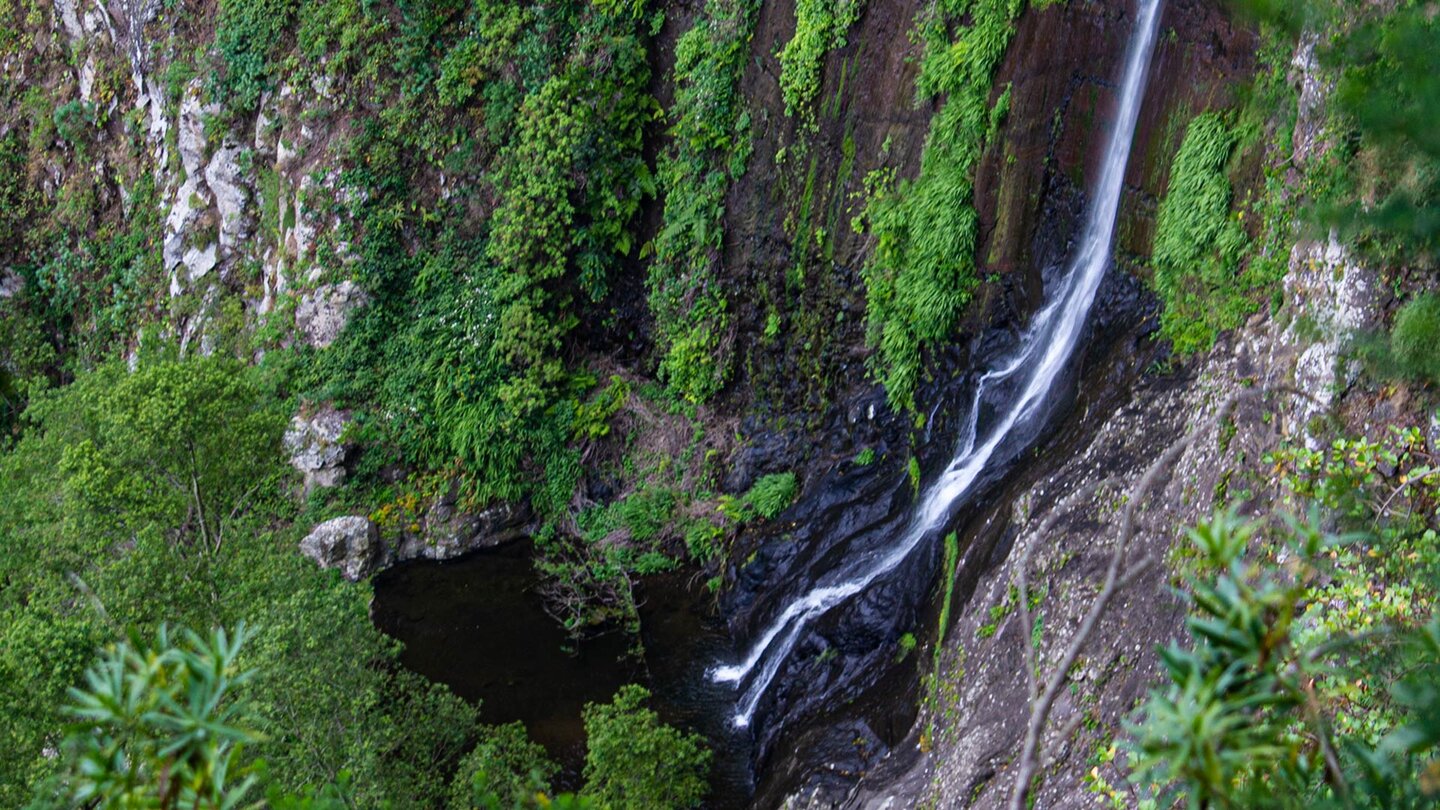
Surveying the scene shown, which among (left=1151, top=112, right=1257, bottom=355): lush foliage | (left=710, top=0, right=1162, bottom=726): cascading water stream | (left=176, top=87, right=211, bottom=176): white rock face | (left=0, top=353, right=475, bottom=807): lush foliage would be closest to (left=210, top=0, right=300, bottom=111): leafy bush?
(left=176, top=87, right=211, bottom=176): white rock face

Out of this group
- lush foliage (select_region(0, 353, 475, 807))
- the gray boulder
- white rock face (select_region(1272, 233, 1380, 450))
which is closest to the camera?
white rock face (select_region(1272, 233, 1380, 450))

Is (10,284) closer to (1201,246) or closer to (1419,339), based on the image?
(1201,246)

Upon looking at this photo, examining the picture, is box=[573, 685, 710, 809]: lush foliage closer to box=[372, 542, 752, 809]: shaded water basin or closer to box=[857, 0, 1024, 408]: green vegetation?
box=[372, 542, 752, 809]: shaded water basin

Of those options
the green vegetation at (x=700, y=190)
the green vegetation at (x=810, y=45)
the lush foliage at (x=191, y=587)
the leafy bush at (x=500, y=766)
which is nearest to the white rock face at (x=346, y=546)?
the lush foliage at (x=191, y=587)

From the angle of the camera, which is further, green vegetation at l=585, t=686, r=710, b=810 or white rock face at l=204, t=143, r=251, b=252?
white rock face at l=204, t=143, r=251, b=252

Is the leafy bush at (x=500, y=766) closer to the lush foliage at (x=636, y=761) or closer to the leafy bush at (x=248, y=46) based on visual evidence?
the lush foliage at (x=636, y=761)

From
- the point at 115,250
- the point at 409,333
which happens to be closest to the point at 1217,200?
the point at 409,333
